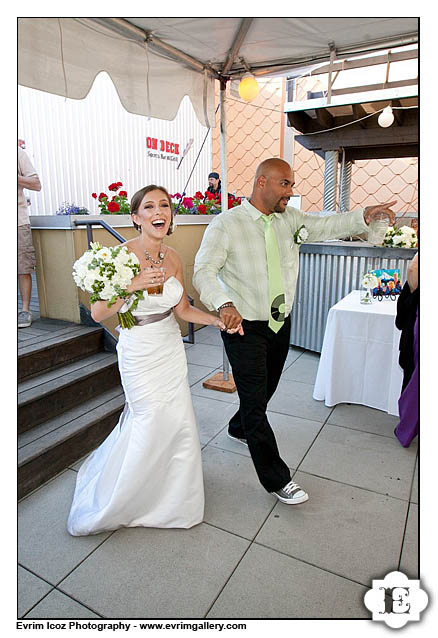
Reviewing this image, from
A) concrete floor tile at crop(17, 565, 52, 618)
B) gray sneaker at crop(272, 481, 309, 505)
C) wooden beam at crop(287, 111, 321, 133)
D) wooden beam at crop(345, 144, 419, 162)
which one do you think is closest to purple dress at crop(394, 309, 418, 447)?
gray sneaker at crop(272, 481, 309, 505)

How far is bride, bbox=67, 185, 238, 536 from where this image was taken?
83.1 inches

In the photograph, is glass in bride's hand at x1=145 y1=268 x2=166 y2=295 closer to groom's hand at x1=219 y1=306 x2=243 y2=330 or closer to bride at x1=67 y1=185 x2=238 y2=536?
bride at x1=67 y1=185 x2=238 y2=536

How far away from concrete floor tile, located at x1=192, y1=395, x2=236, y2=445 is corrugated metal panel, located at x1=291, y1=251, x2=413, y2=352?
174 cm

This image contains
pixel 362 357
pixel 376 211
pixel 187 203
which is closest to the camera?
pixel 376 211

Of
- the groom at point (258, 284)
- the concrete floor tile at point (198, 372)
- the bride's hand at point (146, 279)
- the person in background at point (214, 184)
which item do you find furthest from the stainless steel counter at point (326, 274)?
the bride's hand at point (146, 279)

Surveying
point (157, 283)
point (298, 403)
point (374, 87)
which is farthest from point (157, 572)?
point (374, 87)

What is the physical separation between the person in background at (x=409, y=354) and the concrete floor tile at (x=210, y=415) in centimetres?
133

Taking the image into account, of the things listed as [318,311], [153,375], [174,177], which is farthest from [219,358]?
[174,177]

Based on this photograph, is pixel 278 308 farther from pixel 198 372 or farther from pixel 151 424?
pixel 198 372

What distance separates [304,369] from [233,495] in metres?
2.37

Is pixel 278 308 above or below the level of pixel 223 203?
below

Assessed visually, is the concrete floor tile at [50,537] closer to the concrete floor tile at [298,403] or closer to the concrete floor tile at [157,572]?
the concrete floor tile at [157,572]

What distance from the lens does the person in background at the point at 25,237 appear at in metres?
3.64

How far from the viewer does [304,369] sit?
15.3 ft
